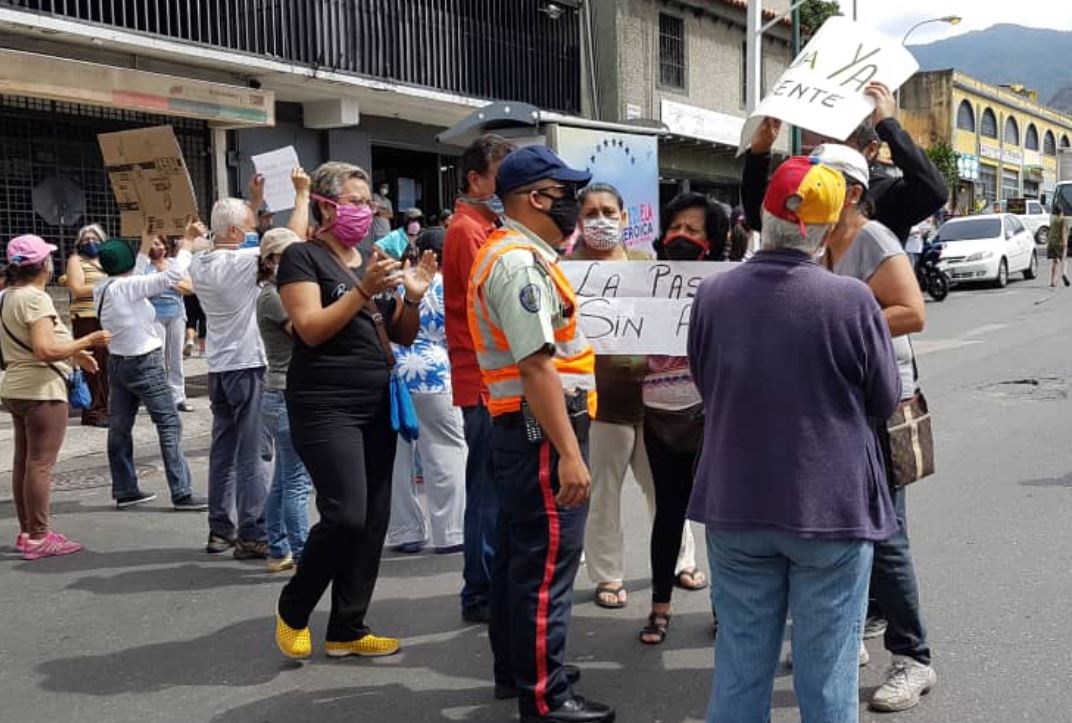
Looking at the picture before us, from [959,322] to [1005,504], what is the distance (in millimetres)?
11040

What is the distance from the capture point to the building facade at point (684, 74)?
2241 centimetres

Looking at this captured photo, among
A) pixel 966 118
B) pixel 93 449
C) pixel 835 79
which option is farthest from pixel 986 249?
pixel 966 118

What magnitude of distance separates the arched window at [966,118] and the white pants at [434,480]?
45443 millimetres

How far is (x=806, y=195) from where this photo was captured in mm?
2863

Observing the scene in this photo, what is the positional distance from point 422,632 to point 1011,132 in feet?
188

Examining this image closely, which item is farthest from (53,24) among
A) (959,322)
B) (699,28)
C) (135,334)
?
(699,28)

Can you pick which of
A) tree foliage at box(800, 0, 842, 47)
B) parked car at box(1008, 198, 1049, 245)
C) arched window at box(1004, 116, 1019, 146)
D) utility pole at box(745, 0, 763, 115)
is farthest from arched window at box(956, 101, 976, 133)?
utility pole at box(745, 0, 763, 115)

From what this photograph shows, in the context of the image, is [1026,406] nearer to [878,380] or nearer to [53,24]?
[878,380]

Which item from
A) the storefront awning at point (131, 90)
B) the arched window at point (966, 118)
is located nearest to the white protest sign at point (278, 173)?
the storefront awning at point (131, 90)

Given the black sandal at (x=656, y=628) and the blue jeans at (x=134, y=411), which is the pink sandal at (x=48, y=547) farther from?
the black sandal at (x=656, y=628)

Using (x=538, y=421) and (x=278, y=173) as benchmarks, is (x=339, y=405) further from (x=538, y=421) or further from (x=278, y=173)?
(x=278, y=173)

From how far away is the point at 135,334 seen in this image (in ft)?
23.9

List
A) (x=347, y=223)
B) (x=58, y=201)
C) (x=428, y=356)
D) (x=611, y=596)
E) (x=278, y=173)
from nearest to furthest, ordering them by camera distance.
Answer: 1. (x=347, y=223)
2. (x=611, y=596)
3. (x=428, y=356)
4. (x=278, y=173)
5. (x=58, y=201)

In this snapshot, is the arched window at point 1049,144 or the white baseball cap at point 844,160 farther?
the arched window at point 1049,144
